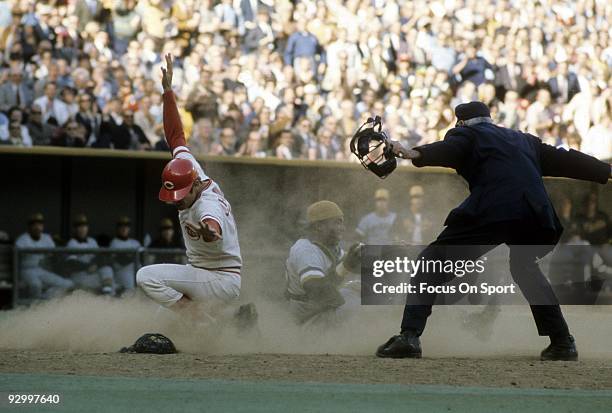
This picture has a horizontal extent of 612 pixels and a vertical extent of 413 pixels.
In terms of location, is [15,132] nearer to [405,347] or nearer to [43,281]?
[43,281]

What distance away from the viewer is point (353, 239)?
1353cm

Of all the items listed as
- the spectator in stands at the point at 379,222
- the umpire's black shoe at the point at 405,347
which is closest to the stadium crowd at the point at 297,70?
the spectator in stands at the point at 379,222

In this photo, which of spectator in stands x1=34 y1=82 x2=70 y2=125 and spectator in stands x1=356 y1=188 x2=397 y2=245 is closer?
spectator in stands x1=356 y1=188 x2=397 y2=245

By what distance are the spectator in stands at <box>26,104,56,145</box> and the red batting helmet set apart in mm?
6616

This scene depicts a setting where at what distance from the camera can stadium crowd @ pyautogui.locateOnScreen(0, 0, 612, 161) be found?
47.3ft

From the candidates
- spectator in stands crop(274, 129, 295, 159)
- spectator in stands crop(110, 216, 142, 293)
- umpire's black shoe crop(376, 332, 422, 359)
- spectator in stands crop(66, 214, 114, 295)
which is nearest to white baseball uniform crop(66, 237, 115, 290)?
spectator in stands crop(66, 214, 114, 295)

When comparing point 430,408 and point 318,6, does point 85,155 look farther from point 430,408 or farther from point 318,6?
point 430,408

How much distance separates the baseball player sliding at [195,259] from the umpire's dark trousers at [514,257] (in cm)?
150

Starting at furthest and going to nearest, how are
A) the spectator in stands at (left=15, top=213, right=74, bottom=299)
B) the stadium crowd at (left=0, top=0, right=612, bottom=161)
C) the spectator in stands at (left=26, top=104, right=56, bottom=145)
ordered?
the stadium crowd at (left=0, top=0, right=612, bottom=161) < the spectator in stands at (left=26, top=104, right=56, bottom=145) < the spectator in stands at (left=15, top=213, right=74, bottom=299)

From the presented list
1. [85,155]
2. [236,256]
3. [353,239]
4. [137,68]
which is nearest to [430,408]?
[236,256]

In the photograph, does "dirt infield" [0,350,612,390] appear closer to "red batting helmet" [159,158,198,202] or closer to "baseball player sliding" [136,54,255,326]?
"baseball player sliding" [136,54,255,326]

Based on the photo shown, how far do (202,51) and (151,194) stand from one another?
2.49 meters

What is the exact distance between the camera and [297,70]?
16.7 m

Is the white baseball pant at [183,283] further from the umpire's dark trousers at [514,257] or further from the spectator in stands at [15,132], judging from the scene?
the spectator in stands at [15,132]
